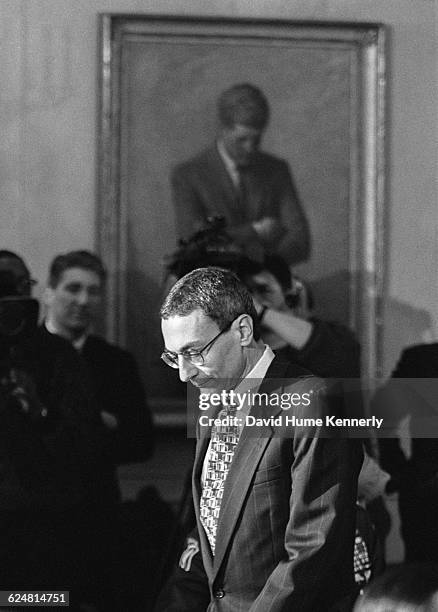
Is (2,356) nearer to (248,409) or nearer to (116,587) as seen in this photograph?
(116,587)

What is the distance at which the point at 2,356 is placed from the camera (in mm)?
3352

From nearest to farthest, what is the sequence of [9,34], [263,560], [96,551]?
[263,560] < [96,551] < [9,34]

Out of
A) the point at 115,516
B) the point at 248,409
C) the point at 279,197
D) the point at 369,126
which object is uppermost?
the point at 369,126

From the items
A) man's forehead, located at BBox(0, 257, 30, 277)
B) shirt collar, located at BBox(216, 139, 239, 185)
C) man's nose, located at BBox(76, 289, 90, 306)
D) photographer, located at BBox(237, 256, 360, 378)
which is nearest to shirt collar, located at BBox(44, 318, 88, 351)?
man's nose, located at BBox(76, 289, 90, 306)

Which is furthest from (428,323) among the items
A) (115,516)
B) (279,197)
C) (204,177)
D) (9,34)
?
(9,34)

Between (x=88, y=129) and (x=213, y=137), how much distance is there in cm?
53

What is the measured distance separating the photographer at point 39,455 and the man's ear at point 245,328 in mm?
961

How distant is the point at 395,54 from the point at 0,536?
268 centimetres

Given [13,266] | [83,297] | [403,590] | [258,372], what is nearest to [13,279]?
[13,266]

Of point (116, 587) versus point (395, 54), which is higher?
point (395, 54)

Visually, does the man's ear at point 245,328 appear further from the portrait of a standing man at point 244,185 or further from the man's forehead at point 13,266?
the portrait of a standing man at point 244,185

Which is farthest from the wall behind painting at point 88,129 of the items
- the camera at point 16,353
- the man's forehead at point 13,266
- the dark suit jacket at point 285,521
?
the dark suit jacket at point 285,521

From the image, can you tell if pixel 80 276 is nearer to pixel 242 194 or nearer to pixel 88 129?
pixel 88 129

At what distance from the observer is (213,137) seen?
177 inches
